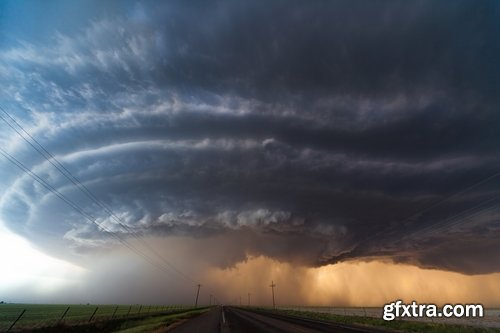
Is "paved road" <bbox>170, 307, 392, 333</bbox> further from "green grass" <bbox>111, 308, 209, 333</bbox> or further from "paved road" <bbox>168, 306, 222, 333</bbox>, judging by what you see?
"green grass" <bbox>111, 308, 209, 333</bbox>

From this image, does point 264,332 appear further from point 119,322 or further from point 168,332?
point 119,322

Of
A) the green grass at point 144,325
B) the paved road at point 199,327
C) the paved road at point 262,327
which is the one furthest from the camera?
the green grass at point 144,325

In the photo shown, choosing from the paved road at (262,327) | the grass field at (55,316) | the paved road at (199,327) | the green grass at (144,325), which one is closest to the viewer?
the paved road at (262,327)

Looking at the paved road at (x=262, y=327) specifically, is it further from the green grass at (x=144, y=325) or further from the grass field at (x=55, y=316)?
the grass field at (x=55, y=316)

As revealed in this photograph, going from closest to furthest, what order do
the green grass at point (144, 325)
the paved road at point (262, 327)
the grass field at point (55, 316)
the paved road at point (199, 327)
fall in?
the paved road at point (262, 327), the paved road at point (199, 327), the green grass at point (144, 325), the grass field at point (55, 316)

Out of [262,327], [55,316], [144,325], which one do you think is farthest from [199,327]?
[55,316]

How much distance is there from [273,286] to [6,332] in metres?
178

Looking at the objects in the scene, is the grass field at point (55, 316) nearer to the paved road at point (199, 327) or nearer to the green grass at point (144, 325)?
the green grass at point (144, 325)

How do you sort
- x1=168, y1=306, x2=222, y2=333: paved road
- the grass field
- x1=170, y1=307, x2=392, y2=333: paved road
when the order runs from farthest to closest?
the grass field → x1=168, y1=306, x2=222, y2=333: paved road → x1=170, y1=307, x2=392, y2=333: paved road

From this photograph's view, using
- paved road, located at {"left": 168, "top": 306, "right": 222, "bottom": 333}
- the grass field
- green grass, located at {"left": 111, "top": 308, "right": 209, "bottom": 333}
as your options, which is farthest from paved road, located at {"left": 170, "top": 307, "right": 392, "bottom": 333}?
the grass field

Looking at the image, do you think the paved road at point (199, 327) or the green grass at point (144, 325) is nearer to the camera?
the paved road at point (199, 327)

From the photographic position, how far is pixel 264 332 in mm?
26328

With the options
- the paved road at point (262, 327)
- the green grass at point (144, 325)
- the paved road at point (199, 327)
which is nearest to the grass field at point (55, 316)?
the green grass at point (144, 325)

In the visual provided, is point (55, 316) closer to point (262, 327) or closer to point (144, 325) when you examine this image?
point (144, 325)
